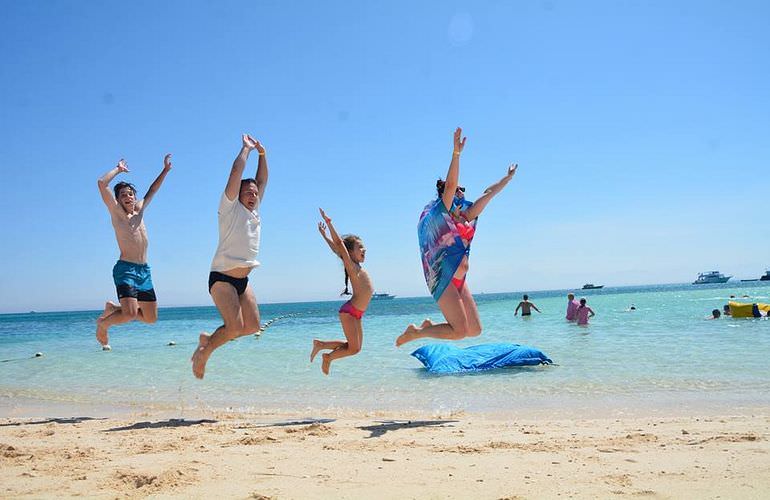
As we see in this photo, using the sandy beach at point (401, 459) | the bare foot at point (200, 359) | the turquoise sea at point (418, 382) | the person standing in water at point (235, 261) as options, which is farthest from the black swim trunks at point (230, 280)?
the turquoise sea at point (418, 382)

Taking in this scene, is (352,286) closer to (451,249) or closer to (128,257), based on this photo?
(451,249)

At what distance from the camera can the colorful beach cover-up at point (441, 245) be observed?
5.95m

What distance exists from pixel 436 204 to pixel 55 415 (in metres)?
5.85

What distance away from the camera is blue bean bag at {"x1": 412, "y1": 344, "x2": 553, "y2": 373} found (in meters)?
10.1

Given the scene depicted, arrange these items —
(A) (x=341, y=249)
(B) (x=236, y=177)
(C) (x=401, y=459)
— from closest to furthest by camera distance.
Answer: (C) (x=401, y=459) < (B) (x=236, y=177) < (A) (x=341, y=249)

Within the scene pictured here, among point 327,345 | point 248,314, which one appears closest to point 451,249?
point 327,345

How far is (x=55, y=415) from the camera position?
24.4 ft

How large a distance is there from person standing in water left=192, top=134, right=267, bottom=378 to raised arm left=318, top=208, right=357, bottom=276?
0.72m

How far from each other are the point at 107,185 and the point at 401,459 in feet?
15.4

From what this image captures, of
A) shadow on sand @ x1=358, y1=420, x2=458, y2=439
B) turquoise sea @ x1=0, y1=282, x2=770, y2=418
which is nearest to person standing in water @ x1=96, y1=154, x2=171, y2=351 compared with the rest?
turquoise sea @ x1=0, y1=282, x2=770, y2=418

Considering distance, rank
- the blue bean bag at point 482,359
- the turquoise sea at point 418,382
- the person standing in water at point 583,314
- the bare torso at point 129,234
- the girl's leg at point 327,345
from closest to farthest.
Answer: the girl's leg at point 327,345 → the bare torso at point 129,234 → the turquoise sea at point 418,382 → the blue bean bag at point 482,359 → the person standing in water at point 583,314

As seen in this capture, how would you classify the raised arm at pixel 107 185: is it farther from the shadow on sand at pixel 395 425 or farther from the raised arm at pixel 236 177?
the shadow on sand at pixel 395 425

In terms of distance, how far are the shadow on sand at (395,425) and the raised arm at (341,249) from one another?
5.26 ft

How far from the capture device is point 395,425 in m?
5.79
